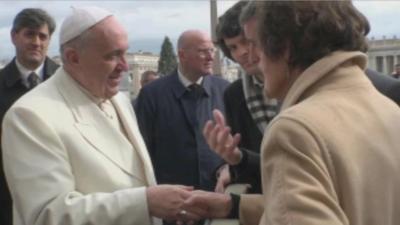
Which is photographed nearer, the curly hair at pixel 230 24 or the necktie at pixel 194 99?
the curly hair at pixel 230 24

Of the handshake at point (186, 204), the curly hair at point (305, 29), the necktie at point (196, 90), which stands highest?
the curly hair at point (305, 29)

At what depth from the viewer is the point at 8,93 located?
399 cm

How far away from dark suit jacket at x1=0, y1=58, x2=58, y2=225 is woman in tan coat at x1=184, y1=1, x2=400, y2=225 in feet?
7.94

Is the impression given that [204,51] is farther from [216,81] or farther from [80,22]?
[80,22]

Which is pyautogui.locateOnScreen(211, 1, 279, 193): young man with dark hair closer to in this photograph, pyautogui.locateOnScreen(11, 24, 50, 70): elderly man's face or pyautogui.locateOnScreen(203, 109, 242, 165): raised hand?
pyautogui.locateOnScreen(203, 109, 242, 165): raised hand

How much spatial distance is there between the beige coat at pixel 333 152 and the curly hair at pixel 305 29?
0.12 ft

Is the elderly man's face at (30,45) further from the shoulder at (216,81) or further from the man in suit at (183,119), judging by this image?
the shoulder at (216,81)

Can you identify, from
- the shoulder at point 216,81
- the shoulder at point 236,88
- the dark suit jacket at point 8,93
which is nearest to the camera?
the shoulder at point 236,88

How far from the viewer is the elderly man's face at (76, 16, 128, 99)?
2.71m

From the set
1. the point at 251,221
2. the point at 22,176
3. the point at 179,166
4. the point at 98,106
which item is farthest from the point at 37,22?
the point at 251,221

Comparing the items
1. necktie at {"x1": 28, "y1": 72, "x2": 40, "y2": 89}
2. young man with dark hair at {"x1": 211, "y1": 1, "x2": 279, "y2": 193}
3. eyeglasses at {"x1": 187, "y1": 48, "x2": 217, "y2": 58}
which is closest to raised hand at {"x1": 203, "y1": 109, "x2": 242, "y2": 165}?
young man with dark hair at {"x1": 211, "y1": 1, "x2": 279, "y2": 193}

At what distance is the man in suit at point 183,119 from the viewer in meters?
4.69

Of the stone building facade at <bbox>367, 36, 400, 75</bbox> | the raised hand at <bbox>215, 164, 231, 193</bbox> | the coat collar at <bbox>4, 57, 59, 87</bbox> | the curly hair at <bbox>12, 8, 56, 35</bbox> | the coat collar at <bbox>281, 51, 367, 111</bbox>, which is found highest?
the coat collar at <bbox>281, 51, 367, 111</bbox>

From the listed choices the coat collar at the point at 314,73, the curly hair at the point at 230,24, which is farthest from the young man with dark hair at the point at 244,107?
the coat collar at the point at 314,73
